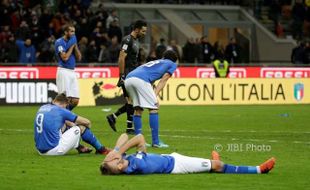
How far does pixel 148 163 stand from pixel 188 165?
596mm

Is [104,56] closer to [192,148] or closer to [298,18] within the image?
[298,18]

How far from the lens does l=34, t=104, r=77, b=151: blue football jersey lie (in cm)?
1573

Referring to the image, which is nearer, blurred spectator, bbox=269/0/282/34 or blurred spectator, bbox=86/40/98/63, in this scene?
blurred spectator, bbox=86/40/98/63

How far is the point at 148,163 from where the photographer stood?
1318cm

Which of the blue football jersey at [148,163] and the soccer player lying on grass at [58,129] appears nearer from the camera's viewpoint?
the blue football jersey at [148,163]

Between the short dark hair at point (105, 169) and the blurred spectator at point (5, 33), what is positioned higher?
the blurred spectator at point (5, 33)

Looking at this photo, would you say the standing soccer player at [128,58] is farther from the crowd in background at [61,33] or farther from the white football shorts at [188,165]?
the crowd in background at [61,33]

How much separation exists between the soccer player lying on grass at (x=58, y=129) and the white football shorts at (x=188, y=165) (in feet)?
9.31

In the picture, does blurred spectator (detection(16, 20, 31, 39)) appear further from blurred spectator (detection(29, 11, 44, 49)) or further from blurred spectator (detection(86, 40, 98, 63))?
blurred spectator (detection(86, 40, 98, 63))

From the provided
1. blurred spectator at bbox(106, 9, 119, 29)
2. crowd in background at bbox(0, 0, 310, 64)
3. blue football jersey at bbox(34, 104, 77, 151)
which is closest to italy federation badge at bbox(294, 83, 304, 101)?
crowd in background at bbox(0, 0, 310, 64)

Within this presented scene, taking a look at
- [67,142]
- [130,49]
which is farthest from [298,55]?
[67,142]

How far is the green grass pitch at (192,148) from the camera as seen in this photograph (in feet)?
41.7

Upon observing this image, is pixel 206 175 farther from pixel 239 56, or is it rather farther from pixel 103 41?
pixel 239 56

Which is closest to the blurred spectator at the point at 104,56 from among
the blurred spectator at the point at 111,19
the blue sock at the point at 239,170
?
the blurred spectator at the point at 111,19
